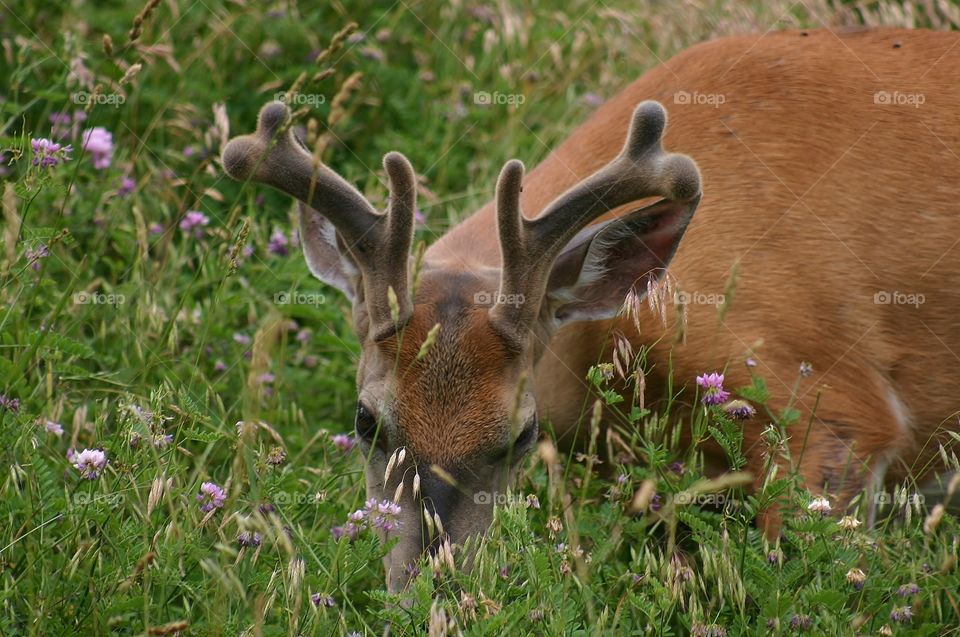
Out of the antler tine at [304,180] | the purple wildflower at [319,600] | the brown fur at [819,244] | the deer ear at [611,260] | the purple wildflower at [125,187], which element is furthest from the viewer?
the purple wildflower at [125,187]

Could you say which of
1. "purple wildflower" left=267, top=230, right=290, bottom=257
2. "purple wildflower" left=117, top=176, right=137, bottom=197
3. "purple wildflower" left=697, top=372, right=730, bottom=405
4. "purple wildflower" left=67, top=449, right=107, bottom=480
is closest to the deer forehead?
"purple wildflower" left=697, top=372, right=730, bottom=405

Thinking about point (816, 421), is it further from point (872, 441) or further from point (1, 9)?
point (1, 9)

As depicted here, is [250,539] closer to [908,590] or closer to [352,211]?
[352,211]

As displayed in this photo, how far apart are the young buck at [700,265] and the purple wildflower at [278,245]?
0.73 meters

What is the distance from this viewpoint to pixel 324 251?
4598 millimetres

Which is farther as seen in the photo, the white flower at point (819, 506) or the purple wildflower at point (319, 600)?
the white flower at point (819, 506)

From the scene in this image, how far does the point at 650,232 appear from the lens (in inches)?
167

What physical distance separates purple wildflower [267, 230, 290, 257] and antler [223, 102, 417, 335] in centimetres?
121

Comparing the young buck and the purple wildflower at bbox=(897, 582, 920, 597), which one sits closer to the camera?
the purple wildflower at bbox=(897, 582, 920, 597)

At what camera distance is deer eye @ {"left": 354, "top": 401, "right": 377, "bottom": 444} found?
400cm

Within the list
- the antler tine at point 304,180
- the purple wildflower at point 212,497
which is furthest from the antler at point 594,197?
the purple wildflower at point 212,497

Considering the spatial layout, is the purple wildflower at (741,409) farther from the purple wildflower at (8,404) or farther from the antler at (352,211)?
the purple wildflower at (8,404)

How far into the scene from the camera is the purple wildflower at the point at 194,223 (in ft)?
17.3

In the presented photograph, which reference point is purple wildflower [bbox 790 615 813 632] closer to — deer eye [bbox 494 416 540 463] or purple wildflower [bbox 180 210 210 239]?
deer eye [bbox 494 416 540 463]
